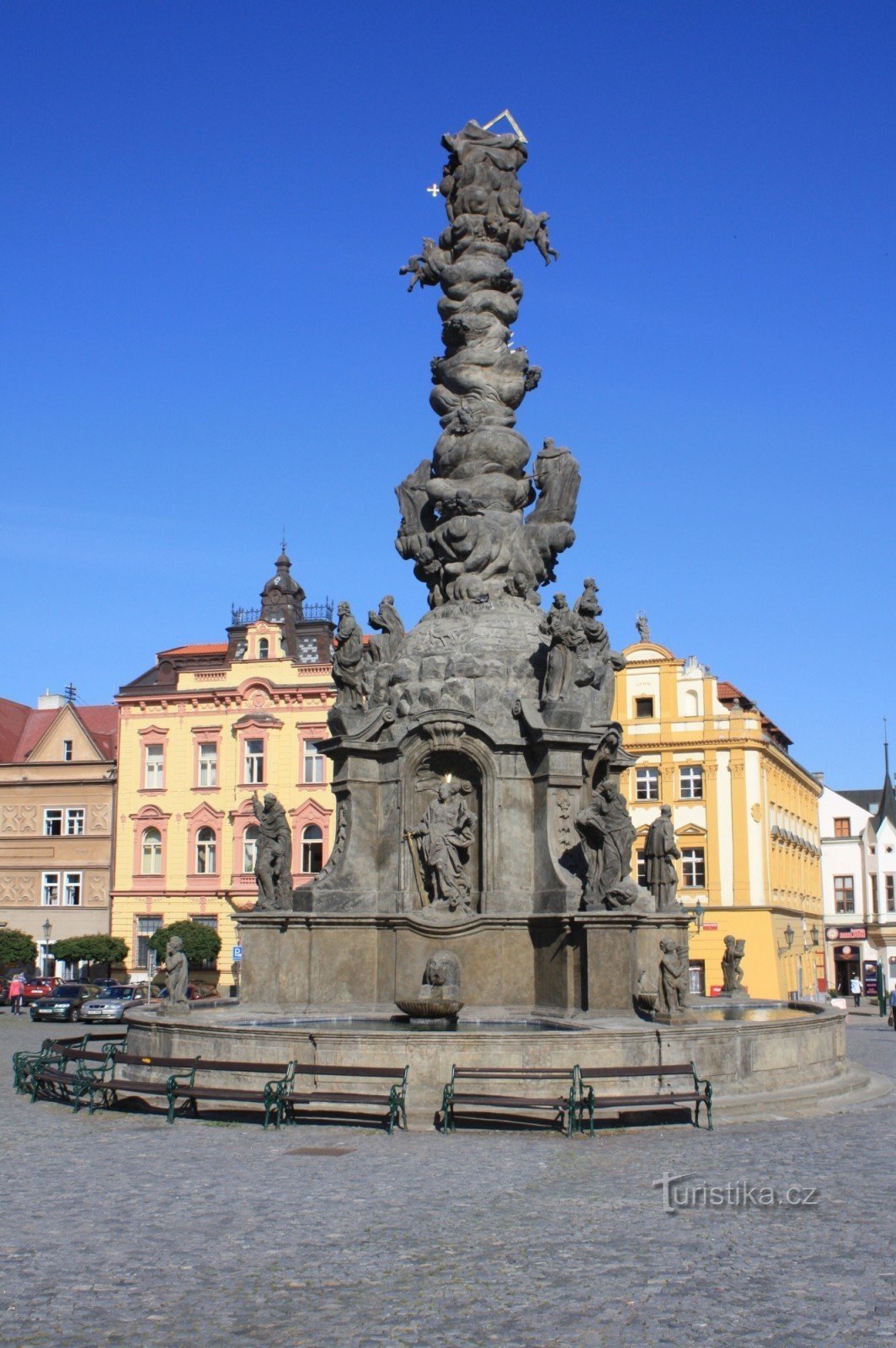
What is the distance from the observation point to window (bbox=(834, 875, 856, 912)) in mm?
71438

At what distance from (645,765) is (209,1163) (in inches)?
1615

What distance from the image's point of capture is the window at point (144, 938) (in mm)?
51416

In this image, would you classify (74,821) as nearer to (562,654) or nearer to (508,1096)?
(562,654)


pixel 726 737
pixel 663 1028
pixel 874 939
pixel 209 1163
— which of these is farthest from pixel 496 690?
pixel 874 939

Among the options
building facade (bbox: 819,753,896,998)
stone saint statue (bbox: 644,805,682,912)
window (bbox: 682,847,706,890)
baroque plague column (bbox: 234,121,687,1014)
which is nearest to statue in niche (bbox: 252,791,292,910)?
baroque plague column (bbox: 234,121,687,1014)

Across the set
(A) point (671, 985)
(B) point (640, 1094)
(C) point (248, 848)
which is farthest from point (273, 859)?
(C) point (248, 848)

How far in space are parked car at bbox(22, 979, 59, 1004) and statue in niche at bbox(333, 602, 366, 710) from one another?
27.0 m

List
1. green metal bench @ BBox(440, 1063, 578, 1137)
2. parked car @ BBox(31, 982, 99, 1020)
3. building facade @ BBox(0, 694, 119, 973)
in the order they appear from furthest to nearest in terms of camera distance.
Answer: building facade @ BBox(0, 694, 119, 973)
parked car @ BBox(31, 982, 99, 1020)
green metal bench @ BBox(440, 1063, 578, 1137)

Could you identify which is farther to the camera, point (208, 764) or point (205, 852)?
point (208, 764)

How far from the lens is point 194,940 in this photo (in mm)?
48000

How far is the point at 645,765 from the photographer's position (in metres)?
51.9

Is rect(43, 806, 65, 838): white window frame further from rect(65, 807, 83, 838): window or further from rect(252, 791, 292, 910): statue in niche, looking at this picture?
rect(252, 791, 292, 910): statue in niche

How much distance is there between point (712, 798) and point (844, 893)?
969 inches

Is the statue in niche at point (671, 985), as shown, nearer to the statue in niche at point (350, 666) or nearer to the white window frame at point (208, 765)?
the statue in niche at point (350, 666)
